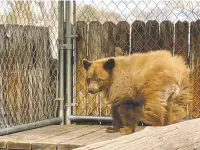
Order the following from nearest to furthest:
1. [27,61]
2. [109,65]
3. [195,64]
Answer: [109,65] < [27,61] < [195,64]

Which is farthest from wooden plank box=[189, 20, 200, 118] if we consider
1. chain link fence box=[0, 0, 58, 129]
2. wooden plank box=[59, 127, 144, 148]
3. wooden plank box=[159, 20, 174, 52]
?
chain link fence box=[0, 0, 58, 129]

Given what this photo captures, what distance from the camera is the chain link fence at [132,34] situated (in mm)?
6047

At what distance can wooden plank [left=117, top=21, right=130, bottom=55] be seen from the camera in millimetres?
6285

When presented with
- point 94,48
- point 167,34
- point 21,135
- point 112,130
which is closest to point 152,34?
point 167,34

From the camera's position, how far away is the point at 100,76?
18.6ft

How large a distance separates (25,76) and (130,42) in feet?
4.40

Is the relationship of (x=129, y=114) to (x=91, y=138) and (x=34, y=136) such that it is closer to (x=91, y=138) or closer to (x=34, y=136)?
(x=91, y=138)

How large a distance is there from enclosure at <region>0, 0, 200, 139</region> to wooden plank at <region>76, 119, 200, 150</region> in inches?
96.8

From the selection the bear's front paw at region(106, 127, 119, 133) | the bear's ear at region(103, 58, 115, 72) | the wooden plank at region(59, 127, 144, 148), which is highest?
the bear's ear at region(103, 58, 115, 72)

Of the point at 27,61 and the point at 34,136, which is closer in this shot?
the point at 34,136

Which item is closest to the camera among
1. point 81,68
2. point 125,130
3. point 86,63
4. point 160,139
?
point 160,139

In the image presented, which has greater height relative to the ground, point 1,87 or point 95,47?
point 95,47

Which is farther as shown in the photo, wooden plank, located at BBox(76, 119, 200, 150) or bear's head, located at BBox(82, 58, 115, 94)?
bear's head, located at BBox(82, 58, 115, 94)

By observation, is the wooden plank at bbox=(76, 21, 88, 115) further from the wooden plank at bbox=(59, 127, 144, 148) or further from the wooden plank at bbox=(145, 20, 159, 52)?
the wooden plank at bbox=(145, 20, 159, 52)
